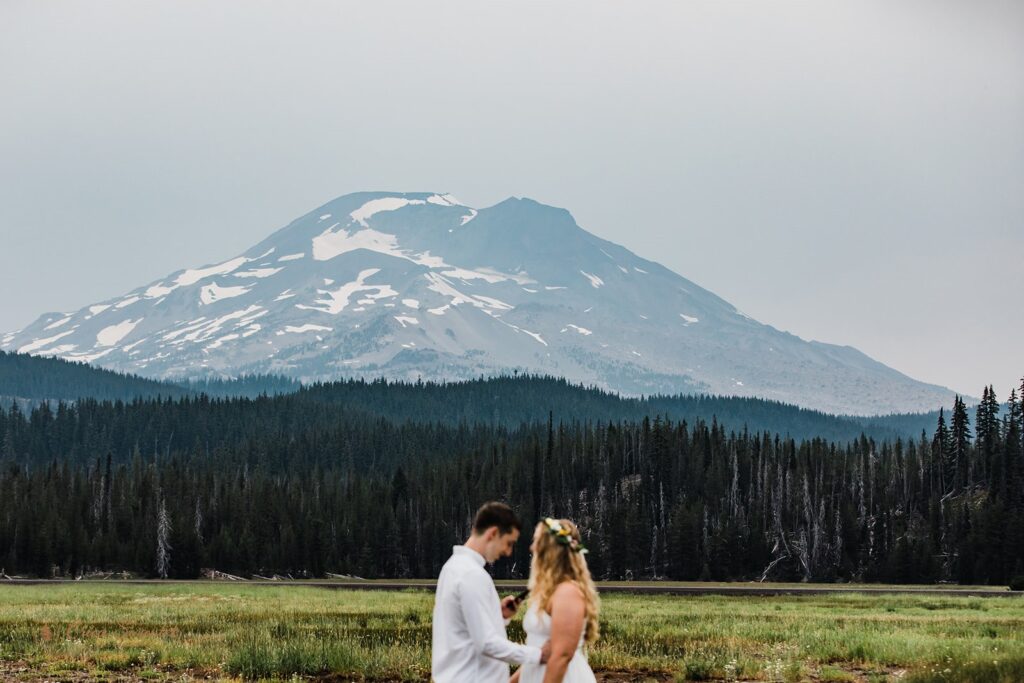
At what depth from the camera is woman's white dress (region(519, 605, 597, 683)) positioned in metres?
16.0

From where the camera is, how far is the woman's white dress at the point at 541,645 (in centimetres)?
1598

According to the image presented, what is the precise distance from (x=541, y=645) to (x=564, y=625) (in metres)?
0.65

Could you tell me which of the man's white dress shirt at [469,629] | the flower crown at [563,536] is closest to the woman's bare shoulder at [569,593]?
the flower crown at [563,536]

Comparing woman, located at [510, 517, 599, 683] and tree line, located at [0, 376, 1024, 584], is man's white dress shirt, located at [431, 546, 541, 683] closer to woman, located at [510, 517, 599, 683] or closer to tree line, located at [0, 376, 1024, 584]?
woman, located at [510, 517, 599, 683]

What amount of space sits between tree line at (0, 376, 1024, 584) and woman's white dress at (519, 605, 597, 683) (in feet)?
352

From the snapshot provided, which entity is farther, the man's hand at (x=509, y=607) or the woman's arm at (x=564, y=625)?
the man's hand at (x=509, y=607)

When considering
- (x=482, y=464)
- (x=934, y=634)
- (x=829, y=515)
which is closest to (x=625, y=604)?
(x=934, y=634)

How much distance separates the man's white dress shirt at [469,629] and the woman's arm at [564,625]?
0.85ft

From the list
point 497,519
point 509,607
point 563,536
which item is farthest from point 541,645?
point 497,519

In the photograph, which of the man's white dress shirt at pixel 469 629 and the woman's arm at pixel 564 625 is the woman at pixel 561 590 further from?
the man's white dress shirt at pixel 469 629

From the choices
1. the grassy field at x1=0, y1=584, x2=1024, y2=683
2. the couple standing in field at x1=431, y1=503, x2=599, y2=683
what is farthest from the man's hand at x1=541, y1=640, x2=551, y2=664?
the grassy field at x1=0, y1=584, x2=1024, y2=683

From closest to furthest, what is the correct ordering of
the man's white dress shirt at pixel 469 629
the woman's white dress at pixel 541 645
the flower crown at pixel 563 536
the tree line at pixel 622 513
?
the flower crown at pixel 563 536 → the man's white dress shirt at pixel 469 629 → the woman's white dress at pixel 541 645 → the tree line at pixel 622 513

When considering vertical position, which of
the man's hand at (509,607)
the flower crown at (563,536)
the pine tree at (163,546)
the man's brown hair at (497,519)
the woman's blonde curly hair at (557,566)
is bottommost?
the pine tree at (163,546)

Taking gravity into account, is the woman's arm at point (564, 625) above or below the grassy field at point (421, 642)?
above
